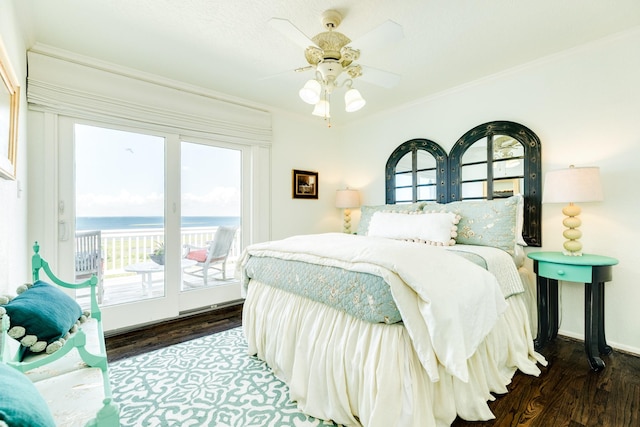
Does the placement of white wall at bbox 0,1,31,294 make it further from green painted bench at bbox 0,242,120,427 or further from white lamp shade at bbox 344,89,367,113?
white lamp shade at bbox 344,89,367,113

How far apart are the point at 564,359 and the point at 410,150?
7.82ft

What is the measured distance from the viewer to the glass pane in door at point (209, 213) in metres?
3.14

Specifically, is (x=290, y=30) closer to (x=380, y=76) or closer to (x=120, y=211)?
(x=380, y=76)

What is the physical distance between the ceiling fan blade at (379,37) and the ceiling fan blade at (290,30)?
0.27 metres

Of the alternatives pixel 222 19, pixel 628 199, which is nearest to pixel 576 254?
pixel 628 199

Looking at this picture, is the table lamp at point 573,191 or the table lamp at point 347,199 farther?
the table lamp at point 347,199

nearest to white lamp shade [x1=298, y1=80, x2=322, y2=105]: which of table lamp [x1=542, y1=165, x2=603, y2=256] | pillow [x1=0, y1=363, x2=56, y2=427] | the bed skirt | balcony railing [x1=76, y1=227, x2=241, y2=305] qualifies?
the bed skirt

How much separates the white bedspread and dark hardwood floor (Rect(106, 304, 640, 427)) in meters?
0.49

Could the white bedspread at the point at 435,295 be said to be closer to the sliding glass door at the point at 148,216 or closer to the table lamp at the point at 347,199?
the sliding glass door at the point at 148,216

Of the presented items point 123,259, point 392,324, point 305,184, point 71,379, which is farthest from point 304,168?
point 71,379

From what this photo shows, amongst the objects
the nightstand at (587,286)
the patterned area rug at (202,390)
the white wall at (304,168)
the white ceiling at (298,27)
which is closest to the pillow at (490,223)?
the nightstand at (587,286)

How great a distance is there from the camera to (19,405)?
52 cm

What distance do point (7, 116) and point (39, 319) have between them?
106cm

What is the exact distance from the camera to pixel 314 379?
5.08ft
